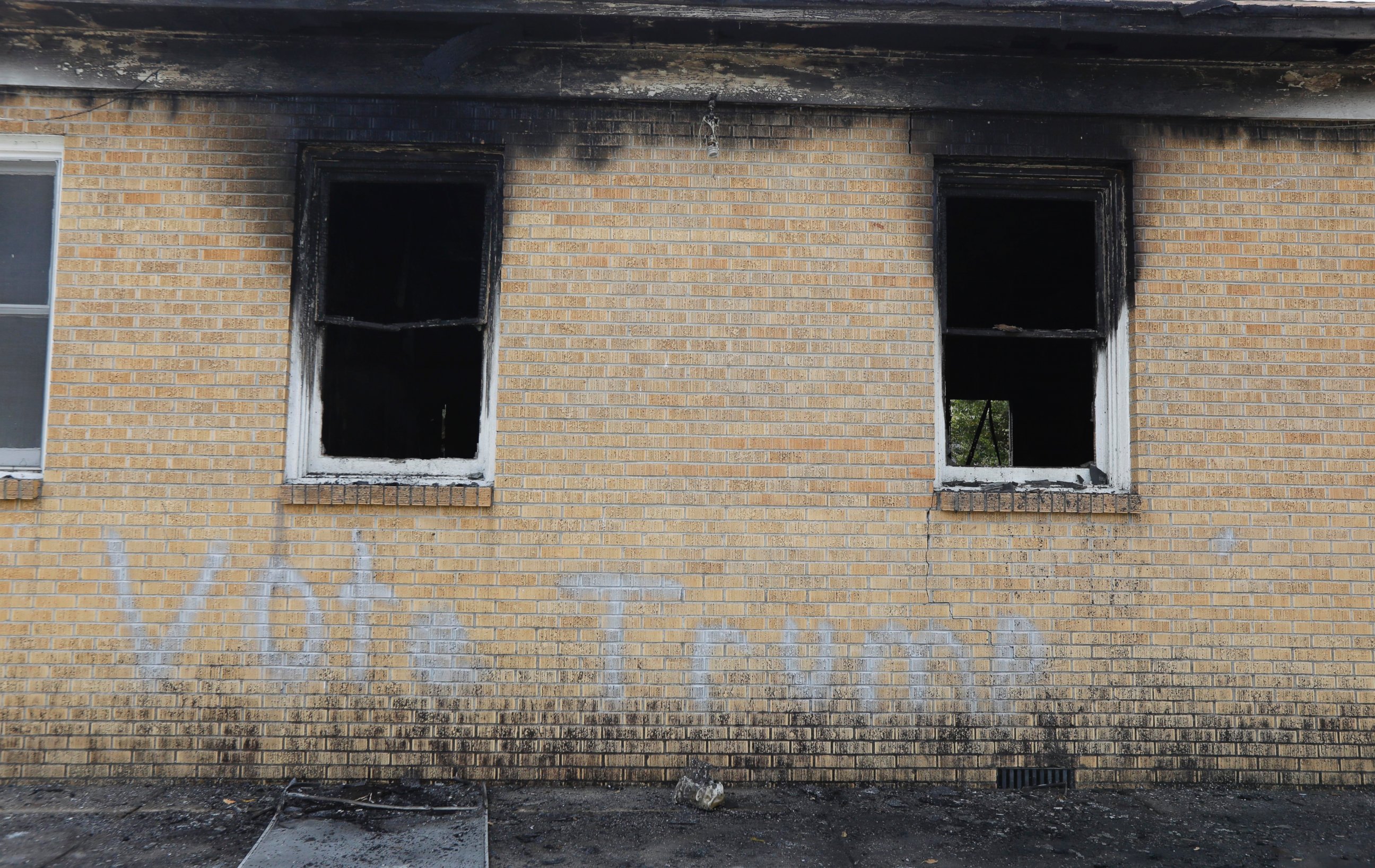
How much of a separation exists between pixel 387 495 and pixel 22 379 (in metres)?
1.96

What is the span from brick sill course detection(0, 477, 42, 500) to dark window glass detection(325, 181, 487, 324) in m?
1.57

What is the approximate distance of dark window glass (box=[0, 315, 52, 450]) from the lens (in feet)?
14.7

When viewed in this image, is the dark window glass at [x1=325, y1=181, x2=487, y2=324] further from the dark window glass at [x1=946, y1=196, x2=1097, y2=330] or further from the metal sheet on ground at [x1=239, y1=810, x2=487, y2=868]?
the dark window glass at [x1=946, y1=196, x2=1097, y2=330]

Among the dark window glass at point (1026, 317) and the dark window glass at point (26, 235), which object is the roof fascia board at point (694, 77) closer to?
the dark window glass at point (26, 235)

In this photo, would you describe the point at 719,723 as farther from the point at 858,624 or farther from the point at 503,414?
the point at 503,414

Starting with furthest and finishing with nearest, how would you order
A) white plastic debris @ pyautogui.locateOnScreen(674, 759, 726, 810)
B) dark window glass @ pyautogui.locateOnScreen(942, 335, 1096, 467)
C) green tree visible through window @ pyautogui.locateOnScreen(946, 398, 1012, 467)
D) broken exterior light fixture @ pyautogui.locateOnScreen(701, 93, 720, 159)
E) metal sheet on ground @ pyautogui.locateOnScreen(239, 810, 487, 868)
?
green tree visible through window @ pyautogui.locateOnScreen(946, 398, 1012, 467) < dark window glass @ pyautogui.locateOnScreen(942, 335, 1096, 467) < broken exterior light fixture @ pyautogui.locateOnScreen(701, 93, 720, 159) < white plastic debris @ pyautogui.locateOnScreen(674, 759, 726, 810) < metal sheet on ground @ pyautogui.locateOnScreen(239, 810, 487, 868)

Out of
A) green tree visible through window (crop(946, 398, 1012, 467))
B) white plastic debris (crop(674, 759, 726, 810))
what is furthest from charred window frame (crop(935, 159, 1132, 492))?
green tree visible through window (crop(946, 398, 1012, 467))

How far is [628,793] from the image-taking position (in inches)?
166

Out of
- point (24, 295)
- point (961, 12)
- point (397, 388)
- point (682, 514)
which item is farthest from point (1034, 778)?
point (24, 295)

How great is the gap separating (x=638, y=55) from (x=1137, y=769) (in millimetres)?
4298

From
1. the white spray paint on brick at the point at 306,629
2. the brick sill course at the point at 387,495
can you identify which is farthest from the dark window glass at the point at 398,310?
the white spray paint on brick at the point at 306,629

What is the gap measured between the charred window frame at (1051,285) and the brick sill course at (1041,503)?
132 millimetres

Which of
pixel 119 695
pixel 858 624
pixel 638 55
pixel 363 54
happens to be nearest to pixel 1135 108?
pixel 638 55

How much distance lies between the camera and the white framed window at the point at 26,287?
4473mm
